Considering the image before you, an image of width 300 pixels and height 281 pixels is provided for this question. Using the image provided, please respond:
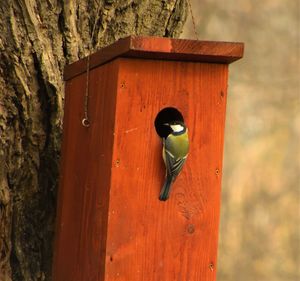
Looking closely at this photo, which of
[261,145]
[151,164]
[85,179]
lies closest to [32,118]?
[85,179]

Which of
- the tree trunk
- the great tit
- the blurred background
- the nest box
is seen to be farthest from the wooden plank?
the blurred background

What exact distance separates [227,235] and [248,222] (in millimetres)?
174

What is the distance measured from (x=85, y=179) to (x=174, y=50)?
54cm

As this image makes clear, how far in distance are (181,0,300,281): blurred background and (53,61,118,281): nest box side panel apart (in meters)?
3.33

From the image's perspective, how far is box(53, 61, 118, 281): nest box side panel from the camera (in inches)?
109

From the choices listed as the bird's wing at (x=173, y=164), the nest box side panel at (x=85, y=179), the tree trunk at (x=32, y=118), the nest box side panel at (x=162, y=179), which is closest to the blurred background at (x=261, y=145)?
the tree trunk at (x=32, y=118)

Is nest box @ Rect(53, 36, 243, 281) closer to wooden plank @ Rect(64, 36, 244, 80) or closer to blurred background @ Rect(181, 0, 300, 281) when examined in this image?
wooden plank @ Rect(64, 36, 244, 80)

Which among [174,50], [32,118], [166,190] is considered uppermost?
[174,50]

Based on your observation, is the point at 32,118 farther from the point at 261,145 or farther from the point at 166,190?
the point at 261,145

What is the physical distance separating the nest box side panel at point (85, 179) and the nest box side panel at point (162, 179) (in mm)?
40

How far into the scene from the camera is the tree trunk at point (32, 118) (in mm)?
3412

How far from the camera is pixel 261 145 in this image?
6.60 meters

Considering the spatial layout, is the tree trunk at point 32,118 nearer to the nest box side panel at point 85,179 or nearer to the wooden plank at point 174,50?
the nest box side panel at point 85,179

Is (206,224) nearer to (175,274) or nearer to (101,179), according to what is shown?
(175,274)
